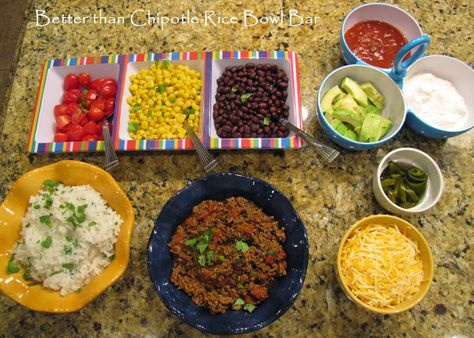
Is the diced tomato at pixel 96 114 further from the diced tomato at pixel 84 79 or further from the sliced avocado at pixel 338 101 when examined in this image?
the sliced avocado at pixel 338 101

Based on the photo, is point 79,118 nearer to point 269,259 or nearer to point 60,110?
point 60,110

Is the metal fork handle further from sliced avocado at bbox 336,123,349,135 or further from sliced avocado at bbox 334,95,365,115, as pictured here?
sliced avocado at bbox 334,95,365,115

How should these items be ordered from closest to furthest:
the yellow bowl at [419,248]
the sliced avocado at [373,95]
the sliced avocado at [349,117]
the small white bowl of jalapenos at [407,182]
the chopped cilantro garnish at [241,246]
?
the yellow bowl at [419,248], the chopped cilantro garnish at [241,246], the small white bowl of jalapenos at [407,182], the sliced avocado at [349,117], the sliced avocado at [373,95]

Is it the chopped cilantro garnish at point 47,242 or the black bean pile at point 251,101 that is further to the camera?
the black bean pile at point 251,101

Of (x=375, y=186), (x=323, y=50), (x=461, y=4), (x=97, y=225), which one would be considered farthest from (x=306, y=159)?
(x=461, y=4)

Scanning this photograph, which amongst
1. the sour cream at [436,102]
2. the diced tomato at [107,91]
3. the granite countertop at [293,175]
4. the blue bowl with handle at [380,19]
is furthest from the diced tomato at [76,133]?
the sour cream at [436,102]

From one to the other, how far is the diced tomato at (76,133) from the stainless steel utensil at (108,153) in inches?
6.1

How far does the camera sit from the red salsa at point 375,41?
2088mm

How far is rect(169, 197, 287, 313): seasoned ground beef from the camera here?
1.62 metres

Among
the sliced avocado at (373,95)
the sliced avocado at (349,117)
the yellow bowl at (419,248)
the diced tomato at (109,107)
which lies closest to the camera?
the yellow bowl at (419,248)

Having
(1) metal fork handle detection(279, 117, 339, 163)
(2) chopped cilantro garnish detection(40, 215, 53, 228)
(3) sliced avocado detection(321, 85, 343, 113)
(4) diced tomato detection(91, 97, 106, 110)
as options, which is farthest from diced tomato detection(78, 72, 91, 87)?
(3) sliced avocado detection(321, 85, 343, 113)

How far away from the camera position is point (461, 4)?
234 centimetres

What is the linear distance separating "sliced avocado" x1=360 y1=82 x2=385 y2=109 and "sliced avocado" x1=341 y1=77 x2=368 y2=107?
0.07ft

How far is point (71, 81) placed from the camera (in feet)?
7.05
